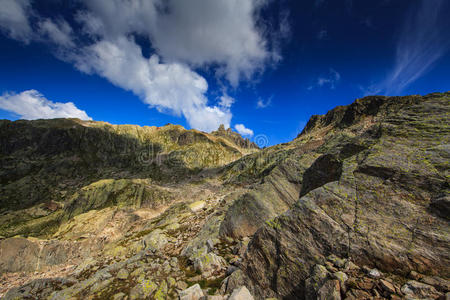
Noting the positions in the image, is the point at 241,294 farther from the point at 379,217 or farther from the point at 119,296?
the point at 119,296

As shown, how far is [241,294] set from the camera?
26.0 ft

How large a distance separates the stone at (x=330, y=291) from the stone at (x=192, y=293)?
20.9ft

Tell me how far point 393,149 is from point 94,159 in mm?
160684

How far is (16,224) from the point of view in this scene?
191 ft

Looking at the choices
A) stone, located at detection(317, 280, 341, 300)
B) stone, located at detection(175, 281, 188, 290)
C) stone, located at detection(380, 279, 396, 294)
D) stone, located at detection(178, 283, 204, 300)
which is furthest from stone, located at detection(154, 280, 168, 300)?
stone, located at detection(380, 279, 396, 294)

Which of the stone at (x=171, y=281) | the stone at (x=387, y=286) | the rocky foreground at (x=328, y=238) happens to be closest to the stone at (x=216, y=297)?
the rocky foreground at (x=328, y=238)

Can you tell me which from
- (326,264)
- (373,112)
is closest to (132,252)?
(326,264)

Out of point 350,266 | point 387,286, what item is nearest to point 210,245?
point 350,266

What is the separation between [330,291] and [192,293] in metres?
7.15

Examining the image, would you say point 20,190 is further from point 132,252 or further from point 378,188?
point 378,188

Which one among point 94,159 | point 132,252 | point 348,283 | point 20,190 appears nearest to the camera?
point 348,283

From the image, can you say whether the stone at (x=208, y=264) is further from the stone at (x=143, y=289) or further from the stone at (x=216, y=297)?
the stone at (x=143, y=289)

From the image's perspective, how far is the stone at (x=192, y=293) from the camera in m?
8.61

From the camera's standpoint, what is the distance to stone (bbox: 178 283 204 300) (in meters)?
8.61
